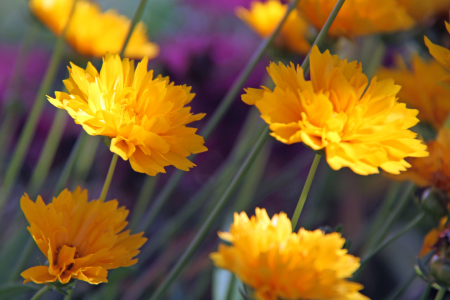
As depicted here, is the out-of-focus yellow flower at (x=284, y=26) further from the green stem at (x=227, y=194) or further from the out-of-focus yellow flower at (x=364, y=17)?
the green stem at (x=227, y=194)

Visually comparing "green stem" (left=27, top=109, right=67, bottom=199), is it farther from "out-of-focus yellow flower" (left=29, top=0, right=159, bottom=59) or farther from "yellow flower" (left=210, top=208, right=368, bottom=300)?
"yellow flower" (left=210, top=208, right=368, bottom=300)

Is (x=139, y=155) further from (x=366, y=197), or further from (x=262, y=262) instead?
(x=366, y=197)

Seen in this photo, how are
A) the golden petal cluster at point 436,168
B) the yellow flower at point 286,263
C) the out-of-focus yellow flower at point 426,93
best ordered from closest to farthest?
the yellow flower at point 286,263 < the golden petal cluster at point 436,168 < the out-of-focus yellow flower at point 426,93

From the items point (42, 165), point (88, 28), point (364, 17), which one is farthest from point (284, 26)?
point (42, 165)

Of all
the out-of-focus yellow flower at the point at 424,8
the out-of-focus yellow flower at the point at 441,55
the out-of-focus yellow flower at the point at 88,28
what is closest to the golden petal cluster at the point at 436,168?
the out-of-focus yellow flower at the point at 441,55

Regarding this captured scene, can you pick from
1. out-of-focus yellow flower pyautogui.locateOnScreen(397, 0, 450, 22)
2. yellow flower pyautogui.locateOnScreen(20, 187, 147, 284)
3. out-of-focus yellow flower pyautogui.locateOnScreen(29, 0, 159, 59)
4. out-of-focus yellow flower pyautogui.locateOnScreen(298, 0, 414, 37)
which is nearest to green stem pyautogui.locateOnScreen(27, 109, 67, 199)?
out-of-focus yellow flower pyautogui.locateOnScreen(29, 0, 159, 59)

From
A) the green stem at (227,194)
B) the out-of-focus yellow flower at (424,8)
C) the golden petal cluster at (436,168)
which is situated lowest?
the green stem at (227,194)
